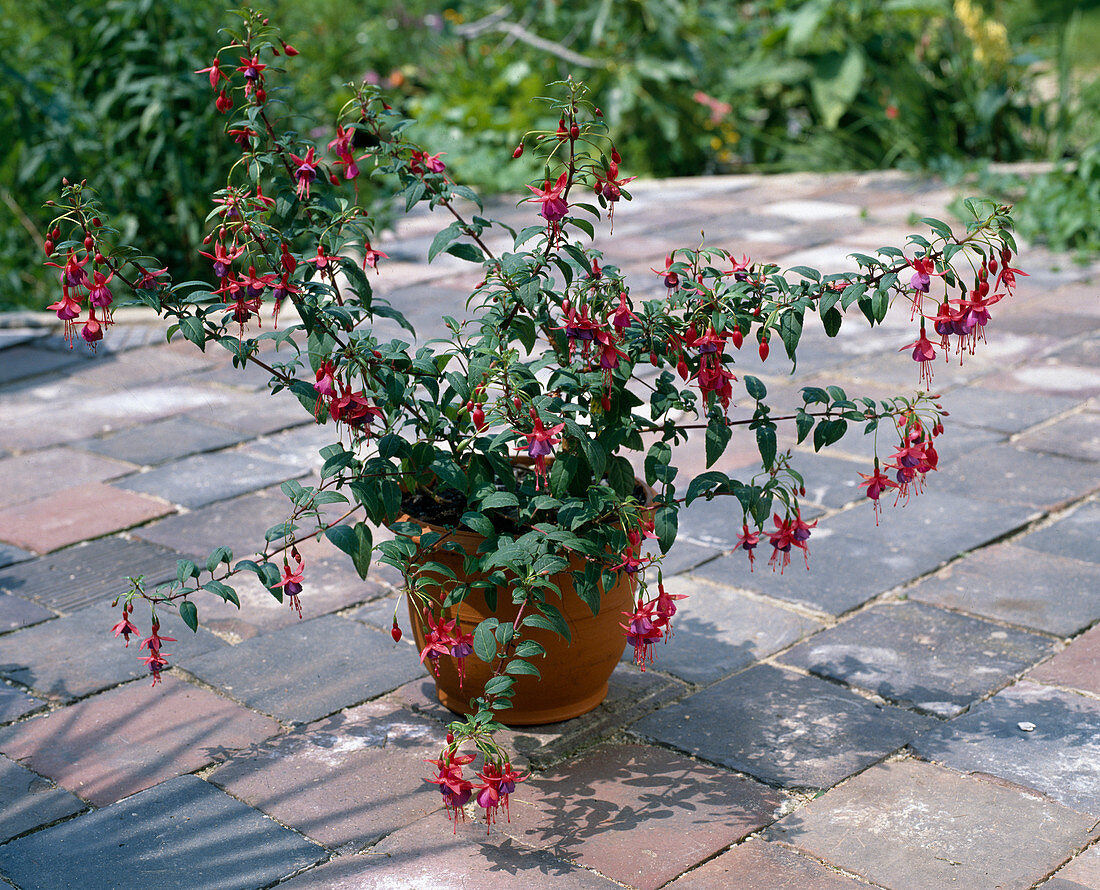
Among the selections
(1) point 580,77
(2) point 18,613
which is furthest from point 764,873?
(1) point 580,77

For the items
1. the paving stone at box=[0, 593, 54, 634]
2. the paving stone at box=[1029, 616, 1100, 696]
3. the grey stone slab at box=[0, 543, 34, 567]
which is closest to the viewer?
the paving stone at box=[1029, 616, 1100, 696]

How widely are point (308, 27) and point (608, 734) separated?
8.48 metres

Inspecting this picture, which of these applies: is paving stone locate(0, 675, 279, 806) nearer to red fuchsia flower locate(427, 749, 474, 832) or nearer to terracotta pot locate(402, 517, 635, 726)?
terracotta pot locate(402, 517, 635, 726)

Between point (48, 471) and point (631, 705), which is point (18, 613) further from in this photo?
point (631, 705)

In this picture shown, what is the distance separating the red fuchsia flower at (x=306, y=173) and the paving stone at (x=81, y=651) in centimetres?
115

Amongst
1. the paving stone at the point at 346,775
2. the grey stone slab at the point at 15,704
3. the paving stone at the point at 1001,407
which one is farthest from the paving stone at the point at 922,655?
the grey stone slab at the point at 15,704

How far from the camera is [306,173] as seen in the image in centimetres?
226

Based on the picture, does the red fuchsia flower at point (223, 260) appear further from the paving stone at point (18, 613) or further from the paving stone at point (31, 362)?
the paving stone at point (31, 362)

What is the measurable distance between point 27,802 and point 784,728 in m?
1.45

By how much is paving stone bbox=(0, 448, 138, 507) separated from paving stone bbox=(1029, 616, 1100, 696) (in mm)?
2848

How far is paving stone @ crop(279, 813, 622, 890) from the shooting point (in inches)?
79.4

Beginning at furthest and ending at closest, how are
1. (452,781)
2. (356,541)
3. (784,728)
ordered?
(784,728) → (356,541) → (452,781)

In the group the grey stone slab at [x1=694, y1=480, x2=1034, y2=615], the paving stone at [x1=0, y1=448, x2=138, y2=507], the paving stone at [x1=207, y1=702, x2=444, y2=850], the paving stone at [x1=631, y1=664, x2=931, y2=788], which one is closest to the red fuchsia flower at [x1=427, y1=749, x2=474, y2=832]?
the paving stone at [x1=207, y1=702, x2=444, y2=850]

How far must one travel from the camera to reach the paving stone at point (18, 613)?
9.95ft
